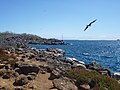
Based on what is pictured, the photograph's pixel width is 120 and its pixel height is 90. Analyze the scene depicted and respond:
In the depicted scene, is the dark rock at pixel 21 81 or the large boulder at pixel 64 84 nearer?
the large boulder at pixel 64 84

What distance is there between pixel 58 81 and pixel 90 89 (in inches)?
74.7

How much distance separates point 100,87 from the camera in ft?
54.2

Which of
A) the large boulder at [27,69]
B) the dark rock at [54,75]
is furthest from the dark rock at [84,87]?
the large boulder at [27,69]

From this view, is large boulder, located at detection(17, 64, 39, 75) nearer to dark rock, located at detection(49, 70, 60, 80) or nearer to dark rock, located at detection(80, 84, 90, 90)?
dark rock, located at detection(49, 70, 60, 80)

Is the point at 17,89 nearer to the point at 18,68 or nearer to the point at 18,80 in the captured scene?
the point at 18,80

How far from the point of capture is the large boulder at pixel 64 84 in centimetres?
1591

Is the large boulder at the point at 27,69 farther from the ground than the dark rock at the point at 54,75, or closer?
farther from the ground

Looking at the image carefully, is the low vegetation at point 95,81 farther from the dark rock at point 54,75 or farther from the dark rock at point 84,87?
the dark rock at point 54,75

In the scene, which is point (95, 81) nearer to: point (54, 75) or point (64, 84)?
point (64, 84)

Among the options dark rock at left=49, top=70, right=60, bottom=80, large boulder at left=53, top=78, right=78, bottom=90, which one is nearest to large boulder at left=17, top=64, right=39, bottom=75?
dark rock at left=49, top=70, right=60, bottom=80

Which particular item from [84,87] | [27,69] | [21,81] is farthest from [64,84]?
[27,69]

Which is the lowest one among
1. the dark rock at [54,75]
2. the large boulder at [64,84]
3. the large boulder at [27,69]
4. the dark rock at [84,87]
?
the dark rock at [84,87]

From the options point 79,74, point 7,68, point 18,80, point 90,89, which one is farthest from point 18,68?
point 90,89

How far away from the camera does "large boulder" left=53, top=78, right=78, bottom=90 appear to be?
15914mm
